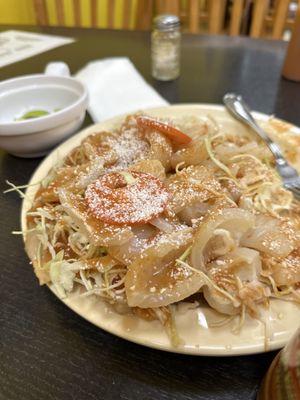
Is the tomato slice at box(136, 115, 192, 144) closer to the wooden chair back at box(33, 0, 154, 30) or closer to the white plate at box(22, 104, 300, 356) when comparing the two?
the white plate at box(22, 104, 300, 356)

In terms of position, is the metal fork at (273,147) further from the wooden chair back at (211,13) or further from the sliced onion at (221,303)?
the wooden chair back at (211,13)

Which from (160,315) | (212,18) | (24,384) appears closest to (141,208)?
(160,315)

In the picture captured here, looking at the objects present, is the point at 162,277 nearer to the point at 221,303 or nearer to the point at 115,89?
the point at 221,303

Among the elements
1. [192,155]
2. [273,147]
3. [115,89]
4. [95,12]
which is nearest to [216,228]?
[192,155]

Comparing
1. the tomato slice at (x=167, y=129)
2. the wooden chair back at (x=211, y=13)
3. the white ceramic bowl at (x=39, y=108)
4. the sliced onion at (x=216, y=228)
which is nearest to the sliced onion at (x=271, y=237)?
the sliced onion at (x=216, y=228)

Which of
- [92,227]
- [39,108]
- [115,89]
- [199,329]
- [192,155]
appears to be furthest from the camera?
[115,89]

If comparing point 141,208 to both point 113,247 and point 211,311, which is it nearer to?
point 113,247
